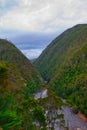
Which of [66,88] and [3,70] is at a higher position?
[3,70]

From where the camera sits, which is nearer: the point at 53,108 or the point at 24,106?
the point at 24,106

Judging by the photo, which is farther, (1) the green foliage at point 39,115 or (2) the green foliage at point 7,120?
(1) the green foliage at point 39,115

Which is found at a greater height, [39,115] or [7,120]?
[7,120]

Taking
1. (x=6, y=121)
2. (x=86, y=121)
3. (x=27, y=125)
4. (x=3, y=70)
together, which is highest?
(x=3, y=70)

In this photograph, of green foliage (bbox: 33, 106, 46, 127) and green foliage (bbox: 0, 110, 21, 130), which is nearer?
green foliage (bbox: 0, 110, 21, 130)

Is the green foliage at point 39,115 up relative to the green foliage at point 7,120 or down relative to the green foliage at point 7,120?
down

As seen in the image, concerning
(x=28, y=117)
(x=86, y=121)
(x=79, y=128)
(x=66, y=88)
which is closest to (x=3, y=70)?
(x=28, y=117)

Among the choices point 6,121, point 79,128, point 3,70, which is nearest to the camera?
point 6,121

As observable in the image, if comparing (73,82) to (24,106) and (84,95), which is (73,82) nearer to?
(84,95)

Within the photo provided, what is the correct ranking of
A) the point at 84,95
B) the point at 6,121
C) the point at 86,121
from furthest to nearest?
the point at 84,95 < the point at 86,121 < the point at 6,121

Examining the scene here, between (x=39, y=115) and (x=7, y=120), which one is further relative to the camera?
(x=39, y=115)

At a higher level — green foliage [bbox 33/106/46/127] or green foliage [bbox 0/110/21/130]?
green foliage [bbox 0/110/21/130]
